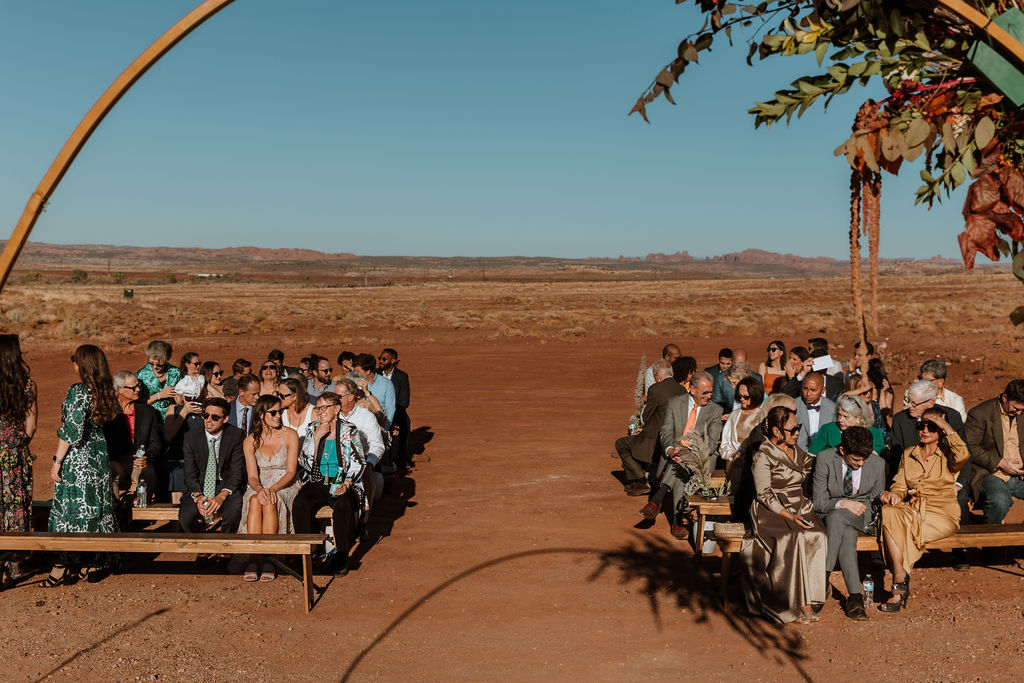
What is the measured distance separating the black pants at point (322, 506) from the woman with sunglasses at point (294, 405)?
0.76 meters

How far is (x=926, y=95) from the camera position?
278 centimetres

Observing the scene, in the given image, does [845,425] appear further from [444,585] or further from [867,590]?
[444,585]

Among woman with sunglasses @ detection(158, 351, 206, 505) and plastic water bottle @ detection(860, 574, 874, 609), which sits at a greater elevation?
woman with sunglasses @ detection(158, 351, 206, 505)

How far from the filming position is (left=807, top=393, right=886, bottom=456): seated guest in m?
7.11

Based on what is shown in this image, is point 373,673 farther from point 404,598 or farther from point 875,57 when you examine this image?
point 875,57

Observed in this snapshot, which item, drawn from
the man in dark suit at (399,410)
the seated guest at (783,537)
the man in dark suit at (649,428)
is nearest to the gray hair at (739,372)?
the man in dark suit at (649,428)

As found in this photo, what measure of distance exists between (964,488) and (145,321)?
43555mm

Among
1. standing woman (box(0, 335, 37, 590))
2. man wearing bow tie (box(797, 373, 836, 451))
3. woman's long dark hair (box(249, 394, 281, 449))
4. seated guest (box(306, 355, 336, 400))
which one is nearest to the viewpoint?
standing woman (box(0, 335, 37, 590))

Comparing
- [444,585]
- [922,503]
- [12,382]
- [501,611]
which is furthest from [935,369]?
[12,382]

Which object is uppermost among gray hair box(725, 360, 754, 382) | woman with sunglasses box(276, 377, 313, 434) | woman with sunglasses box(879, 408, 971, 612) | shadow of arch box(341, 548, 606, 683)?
gray hair box(725, 360, 754, 382)

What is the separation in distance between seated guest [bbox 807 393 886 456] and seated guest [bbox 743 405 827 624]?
78 centimetres

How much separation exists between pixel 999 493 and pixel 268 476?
6.63 meters

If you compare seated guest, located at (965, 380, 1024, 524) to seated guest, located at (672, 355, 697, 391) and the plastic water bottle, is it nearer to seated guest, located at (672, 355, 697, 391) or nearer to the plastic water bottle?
the plastic water bottle

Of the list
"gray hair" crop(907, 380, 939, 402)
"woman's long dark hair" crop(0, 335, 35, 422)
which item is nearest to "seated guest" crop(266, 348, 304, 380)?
"woman's long dark hair" crop(0, 335, 35, 422)
